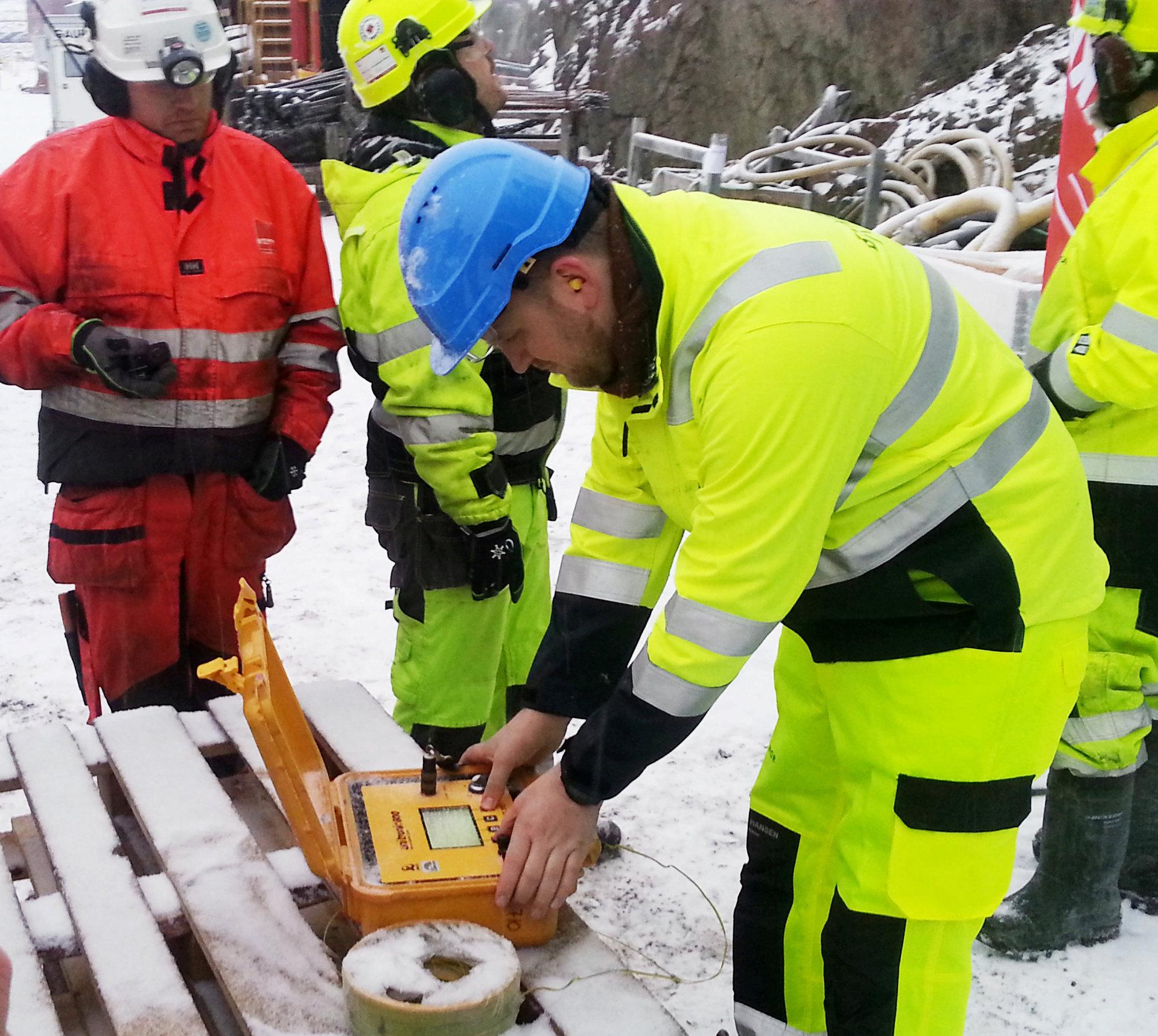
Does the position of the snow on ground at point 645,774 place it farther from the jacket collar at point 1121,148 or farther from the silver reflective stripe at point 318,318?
the jacket collar at point 1121,148

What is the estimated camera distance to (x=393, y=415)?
2816 millimetres

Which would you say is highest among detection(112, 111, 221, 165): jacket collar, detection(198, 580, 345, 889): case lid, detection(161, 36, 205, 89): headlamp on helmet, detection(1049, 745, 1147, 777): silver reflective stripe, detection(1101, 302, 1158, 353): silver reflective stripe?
detection(161, 36, 205, 89): headlamp on helmet

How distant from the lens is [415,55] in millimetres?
2830

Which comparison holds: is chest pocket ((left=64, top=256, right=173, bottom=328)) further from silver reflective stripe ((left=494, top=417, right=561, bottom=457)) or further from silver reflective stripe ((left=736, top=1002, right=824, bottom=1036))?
silver reflective stripe ((left=736, top=1002, right=824, bottom=1036))

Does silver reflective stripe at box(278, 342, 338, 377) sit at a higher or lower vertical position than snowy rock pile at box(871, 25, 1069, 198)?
lower

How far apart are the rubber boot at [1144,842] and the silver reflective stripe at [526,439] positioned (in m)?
1.65

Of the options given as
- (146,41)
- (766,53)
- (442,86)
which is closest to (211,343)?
(146,41)

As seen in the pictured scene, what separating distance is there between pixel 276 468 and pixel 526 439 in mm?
631

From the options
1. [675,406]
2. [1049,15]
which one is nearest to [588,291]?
[675,406]

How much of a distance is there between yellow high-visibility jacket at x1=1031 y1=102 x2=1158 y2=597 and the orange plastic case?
1489 mm

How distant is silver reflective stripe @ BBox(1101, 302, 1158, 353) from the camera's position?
234cm

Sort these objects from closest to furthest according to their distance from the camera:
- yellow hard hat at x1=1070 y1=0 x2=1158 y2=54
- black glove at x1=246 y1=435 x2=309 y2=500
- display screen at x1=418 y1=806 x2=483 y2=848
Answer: display screen at x1=418 y1=806 x2=483 y2=848 → yellow hard hat at x1=1070 y1=0 x2=1158 y2=54 → black glove at x1=246 y1=435 x2=309 y2=500

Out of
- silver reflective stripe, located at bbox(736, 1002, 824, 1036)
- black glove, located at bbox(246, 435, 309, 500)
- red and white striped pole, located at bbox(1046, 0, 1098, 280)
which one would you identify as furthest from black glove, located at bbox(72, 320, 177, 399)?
red and white striped pole, located at bbox(1046, 0, 1098, 280)

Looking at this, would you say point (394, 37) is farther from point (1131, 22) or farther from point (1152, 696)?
point (1152, 696)
